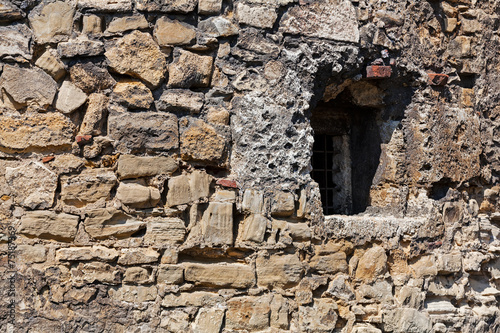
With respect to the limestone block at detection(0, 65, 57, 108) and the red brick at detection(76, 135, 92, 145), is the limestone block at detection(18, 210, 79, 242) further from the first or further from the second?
the limestone block at detection(0, 65, 57, 108)

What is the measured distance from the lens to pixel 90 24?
2.96 meters

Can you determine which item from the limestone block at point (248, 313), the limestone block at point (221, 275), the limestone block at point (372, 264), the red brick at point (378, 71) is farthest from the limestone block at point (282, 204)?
the red brick at point (378, 71)

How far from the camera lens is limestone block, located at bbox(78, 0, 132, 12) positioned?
2.96m

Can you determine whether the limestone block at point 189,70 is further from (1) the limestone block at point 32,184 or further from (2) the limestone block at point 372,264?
(2) the limestone block at point 372,264

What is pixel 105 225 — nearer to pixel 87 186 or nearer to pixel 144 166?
pixel 87 186

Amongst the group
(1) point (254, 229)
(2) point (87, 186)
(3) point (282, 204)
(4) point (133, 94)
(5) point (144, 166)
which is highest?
(4) point (133, 94)

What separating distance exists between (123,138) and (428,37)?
213 cm

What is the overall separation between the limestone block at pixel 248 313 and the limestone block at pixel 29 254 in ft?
3.36

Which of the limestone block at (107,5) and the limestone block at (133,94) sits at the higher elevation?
the limestone block at (107,5)

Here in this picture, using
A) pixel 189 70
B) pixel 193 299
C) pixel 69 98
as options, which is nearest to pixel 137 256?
pixel 193 299

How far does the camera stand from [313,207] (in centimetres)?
322

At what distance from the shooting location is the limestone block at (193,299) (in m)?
2.96

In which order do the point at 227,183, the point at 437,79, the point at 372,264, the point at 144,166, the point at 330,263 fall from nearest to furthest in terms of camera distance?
1. the point at 144,166
2. the point at 227,183
3. the point at 330,263
4. the point at 372,264
5. the point at 437,79

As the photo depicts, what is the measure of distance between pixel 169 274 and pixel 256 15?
1.52 m
